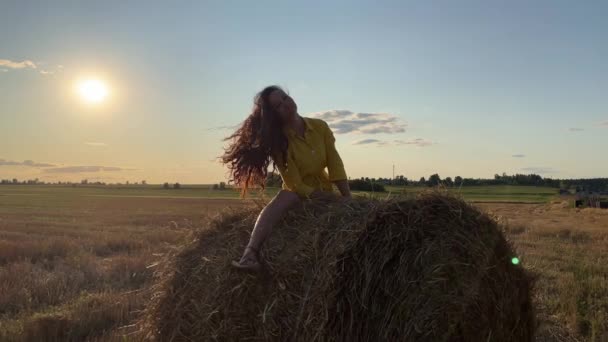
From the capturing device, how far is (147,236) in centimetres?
1393

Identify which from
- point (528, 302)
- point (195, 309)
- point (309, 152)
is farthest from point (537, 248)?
point (195, 309)

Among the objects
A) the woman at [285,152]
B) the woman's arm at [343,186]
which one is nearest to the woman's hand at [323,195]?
the woman at [285,152]

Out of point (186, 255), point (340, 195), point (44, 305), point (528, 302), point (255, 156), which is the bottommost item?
point (44, 305)

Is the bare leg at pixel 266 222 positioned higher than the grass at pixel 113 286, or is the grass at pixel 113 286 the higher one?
the bare leg at pixel 266 222

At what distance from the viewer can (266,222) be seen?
4309 millimetres

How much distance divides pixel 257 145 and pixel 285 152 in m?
0.27

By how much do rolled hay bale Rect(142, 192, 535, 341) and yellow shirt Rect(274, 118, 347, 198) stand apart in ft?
1.23

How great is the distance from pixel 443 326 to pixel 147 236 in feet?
37.8

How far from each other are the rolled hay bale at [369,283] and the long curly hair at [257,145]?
63 cm

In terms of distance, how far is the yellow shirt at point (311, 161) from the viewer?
4699mm

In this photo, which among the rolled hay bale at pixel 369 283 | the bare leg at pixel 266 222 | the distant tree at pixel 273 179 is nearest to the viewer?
the rolled hay bale at pixel 369 283

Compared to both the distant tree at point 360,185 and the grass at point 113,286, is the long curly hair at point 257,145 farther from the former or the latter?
the distant tree at point 360,185

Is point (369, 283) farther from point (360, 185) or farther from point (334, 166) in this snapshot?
point (360, 185)

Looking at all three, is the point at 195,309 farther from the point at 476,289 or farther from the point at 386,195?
the point at 476,289
